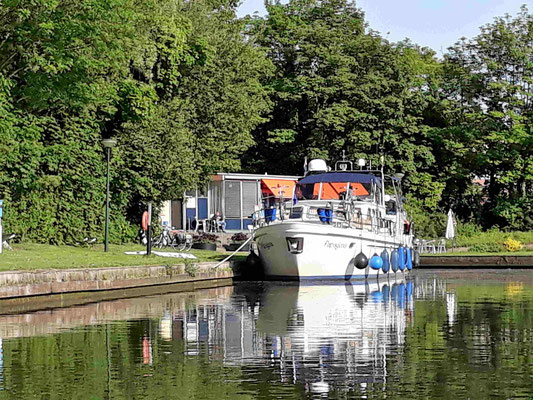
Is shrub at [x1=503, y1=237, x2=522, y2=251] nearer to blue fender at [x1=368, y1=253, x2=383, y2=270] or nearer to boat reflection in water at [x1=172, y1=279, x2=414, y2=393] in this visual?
blue fender at [x1=368, y1=253, x2=383, y2=270]

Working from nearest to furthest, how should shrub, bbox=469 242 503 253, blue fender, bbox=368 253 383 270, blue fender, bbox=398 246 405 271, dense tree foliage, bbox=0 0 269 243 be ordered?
1. dense tree foliage, bbox=0 0 269 243
2. blue fender, bbox=368 253 383 270
3. blue fender, bbox=398 246 405 271
4. shrub, bbox=469 242 503 253

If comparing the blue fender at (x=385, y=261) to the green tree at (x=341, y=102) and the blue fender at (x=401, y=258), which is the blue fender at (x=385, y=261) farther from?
the green tree at (x=341, y=102)

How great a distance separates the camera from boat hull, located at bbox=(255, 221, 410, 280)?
33156 millimetres

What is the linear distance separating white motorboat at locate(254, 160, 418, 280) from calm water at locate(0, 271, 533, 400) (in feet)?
23.4

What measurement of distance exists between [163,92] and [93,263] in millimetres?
19651

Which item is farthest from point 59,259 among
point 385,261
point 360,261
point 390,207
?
point 390,207

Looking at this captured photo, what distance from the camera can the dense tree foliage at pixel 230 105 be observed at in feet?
107

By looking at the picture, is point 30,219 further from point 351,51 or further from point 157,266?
point 351,51

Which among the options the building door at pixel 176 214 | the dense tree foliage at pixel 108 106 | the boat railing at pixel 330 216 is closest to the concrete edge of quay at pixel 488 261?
the boat railing at pixel 330 216

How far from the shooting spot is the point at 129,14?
105 ft

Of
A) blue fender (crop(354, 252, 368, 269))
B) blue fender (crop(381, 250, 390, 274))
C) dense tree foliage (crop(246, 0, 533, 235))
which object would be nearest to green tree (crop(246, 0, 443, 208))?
dense tree foliage (crop(246, 0, 533, 235))

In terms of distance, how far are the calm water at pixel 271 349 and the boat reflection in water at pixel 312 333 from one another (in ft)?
0.09

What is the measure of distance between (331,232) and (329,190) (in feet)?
15.3

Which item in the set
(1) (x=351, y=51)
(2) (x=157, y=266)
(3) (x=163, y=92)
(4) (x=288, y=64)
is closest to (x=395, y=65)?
(1) (x=351, y=51)
